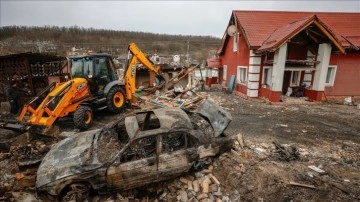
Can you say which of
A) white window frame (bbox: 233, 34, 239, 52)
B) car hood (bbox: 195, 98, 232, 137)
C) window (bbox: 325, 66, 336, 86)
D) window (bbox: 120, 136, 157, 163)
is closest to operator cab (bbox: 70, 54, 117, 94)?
car hood (bbox: 195, 98, 232, 137)

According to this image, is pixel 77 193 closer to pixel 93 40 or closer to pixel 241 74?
pixel 241 74

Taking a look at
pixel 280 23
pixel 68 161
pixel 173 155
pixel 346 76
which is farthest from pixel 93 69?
pixel 346 76

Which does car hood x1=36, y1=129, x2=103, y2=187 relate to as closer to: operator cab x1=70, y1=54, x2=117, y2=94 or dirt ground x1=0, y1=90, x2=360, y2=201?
dirt ground x1=0, y1=90, x2=360, y2=201

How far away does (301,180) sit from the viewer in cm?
523

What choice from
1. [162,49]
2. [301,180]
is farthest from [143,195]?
[162,49]

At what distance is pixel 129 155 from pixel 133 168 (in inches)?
13.3

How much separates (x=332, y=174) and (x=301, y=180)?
3.20 ft

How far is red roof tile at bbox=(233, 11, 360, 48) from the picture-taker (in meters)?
14.4

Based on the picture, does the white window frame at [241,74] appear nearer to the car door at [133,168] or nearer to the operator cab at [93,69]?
the operator cab at [93,69]

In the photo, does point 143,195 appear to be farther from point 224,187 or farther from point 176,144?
point 224,187

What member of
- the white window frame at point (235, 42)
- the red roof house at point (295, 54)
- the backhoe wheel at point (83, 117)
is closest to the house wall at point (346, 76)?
the red roof house at point (295, 54)

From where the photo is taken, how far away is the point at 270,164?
19.3 ft

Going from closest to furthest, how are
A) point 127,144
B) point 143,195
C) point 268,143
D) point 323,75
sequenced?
point 127,144 → point 143,195 → point 268,143 → point 323,75

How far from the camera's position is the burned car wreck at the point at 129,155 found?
14.3 ft
